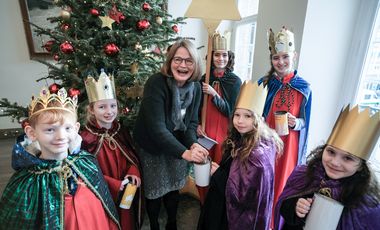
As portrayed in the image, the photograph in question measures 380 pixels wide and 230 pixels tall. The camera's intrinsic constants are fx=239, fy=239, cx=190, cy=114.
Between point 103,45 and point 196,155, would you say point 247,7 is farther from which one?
point 196,155

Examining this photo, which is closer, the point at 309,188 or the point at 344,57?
the point at 309,188

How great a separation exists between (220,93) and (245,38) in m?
2.07

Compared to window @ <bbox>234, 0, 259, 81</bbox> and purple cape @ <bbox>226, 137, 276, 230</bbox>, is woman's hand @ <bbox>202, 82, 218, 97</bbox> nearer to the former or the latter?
purple cape @ <bbox>226, 137, 276, 230</bbox>

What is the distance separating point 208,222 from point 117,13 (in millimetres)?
1807

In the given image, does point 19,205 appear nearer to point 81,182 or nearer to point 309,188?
point 81,182

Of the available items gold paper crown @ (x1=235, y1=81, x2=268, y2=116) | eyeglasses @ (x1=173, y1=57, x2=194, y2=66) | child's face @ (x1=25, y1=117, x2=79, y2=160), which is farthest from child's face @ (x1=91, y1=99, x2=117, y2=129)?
gold paper crown @ (x1=235, y1=81, x2=268, y2=116)

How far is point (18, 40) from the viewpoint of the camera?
374 centimetres

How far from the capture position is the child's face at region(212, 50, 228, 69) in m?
2.03

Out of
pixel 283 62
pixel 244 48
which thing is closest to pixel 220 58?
pixel 283 62

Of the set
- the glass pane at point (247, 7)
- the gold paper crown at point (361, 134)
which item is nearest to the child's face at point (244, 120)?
the gold paper crown at point (361, 134)

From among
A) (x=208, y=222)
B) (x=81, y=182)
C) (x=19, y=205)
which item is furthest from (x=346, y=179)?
(x=19, y=205)

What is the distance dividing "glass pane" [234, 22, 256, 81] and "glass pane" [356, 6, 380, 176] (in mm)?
1707

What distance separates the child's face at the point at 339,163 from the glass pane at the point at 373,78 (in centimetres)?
112

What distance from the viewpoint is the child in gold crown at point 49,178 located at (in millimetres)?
1073
